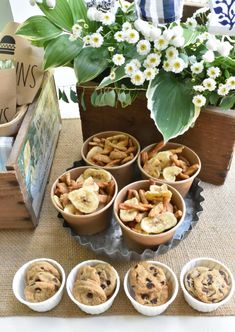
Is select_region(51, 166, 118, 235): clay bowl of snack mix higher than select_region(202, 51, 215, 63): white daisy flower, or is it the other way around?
select_region(202, 51, 215, 63): white daisy flower

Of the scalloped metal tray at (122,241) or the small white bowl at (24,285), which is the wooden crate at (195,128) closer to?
the scalloped metal tray at (122,241)

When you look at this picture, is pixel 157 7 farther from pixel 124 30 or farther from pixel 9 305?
pixel 9 305

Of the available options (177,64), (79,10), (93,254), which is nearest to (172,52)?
(177,64)

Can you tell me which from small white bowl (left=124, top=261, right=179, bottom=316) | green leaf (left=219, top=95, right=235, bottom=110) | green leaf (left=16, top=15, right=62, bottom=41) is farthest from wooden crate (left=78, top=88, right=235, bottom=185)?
small white bowl (left=124, top=261, right=179, bottom=316)

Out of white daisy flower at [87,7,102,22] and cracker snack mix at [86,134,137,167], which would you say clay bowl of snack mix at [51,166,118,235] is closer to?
cracker snack mix at [86,134,137,167]

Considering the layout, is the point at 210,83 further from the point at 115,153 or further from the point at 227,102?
the point at 115,153

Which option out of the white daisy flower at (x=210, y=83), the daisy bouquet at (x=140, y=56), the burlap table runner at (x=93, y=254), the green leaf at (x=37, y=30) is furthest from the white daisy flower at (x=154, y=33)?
the burlap table runner at (x=93, y=254)
